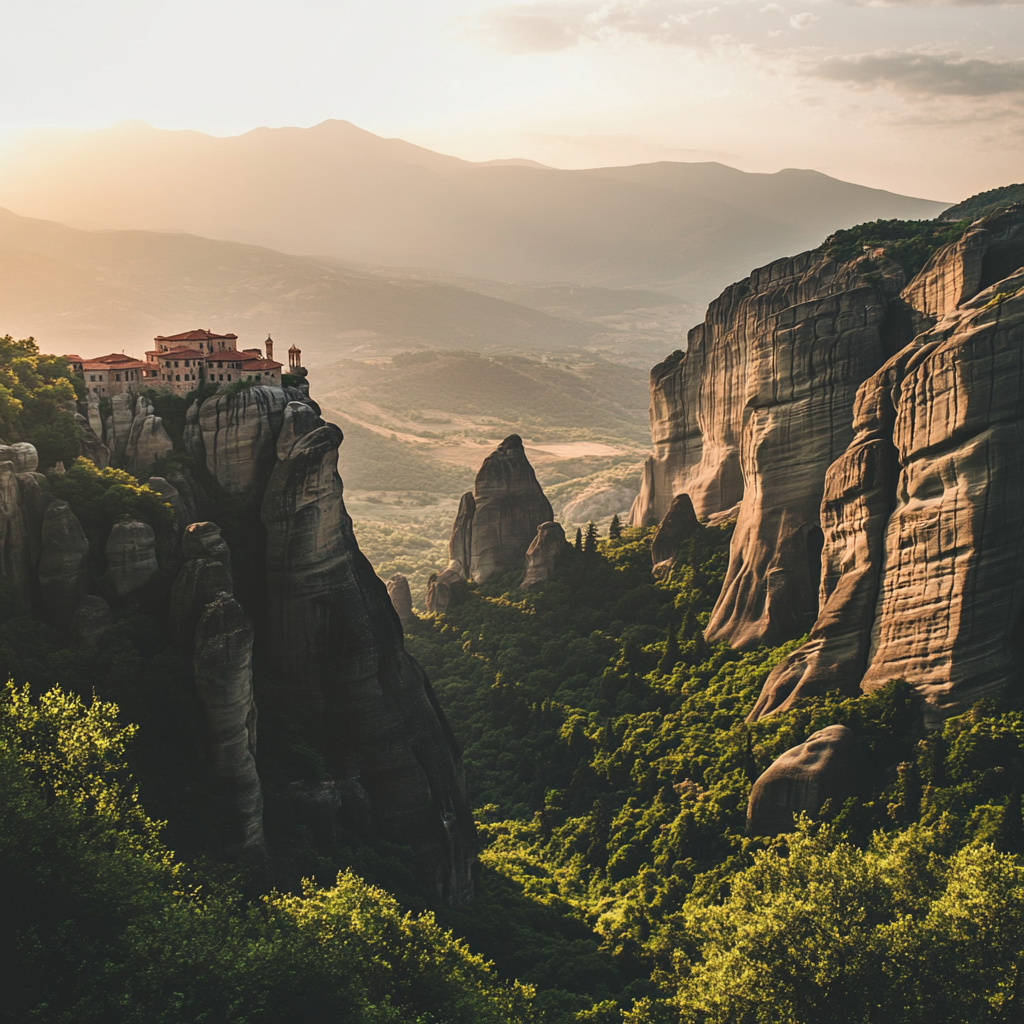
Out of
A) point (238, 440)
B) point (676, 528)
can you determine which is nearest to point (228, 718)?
point (238, 440)

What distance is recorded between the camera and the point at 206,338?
175 feet

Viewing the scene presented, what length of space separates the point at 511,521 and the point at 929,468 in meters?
48.0

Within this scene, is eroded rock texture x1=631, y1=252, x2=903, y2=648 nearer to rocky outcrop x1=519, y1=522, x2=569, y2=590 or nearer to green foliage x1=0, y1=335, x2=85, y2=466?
rocky outcrop x1=519, y1=522, x2=569, y2=590

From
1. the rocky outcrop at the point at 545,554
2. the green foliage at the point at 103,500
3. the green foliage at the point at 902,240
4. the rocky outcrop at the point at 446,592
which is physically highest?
the green foliage at the point at 902,240

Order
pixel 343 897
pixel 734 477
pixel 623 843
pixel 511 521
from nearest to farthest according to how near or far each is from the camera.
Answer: pixel 343 897 < pixel 623 843 < pixel 734 477 < pixel 511 521

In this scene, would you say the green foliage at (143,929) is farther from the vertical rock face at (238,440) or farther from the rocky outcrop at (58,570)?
the vertical rock face at (238,440)

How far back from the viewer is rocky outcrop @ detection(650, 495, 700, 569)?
7319cm

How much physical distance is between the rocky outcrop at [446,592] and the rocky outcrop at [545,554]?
7710 millimetres

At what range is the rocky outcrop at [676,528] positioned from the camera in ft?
240

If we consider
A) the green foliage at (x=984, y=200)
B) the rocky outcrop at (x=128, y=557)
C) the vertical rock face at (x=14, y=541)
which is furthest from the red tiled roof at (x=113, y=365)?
the green foliage at (x=984, y=200)

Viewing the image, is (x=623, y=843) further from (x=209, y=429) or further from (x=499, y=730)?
(x=209, y=429)

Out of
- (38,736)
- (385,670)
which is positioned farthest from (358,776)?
(38,736)

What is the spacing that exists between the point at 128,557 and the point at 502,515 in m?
52.4

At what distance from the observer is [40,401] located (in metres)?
43.5
